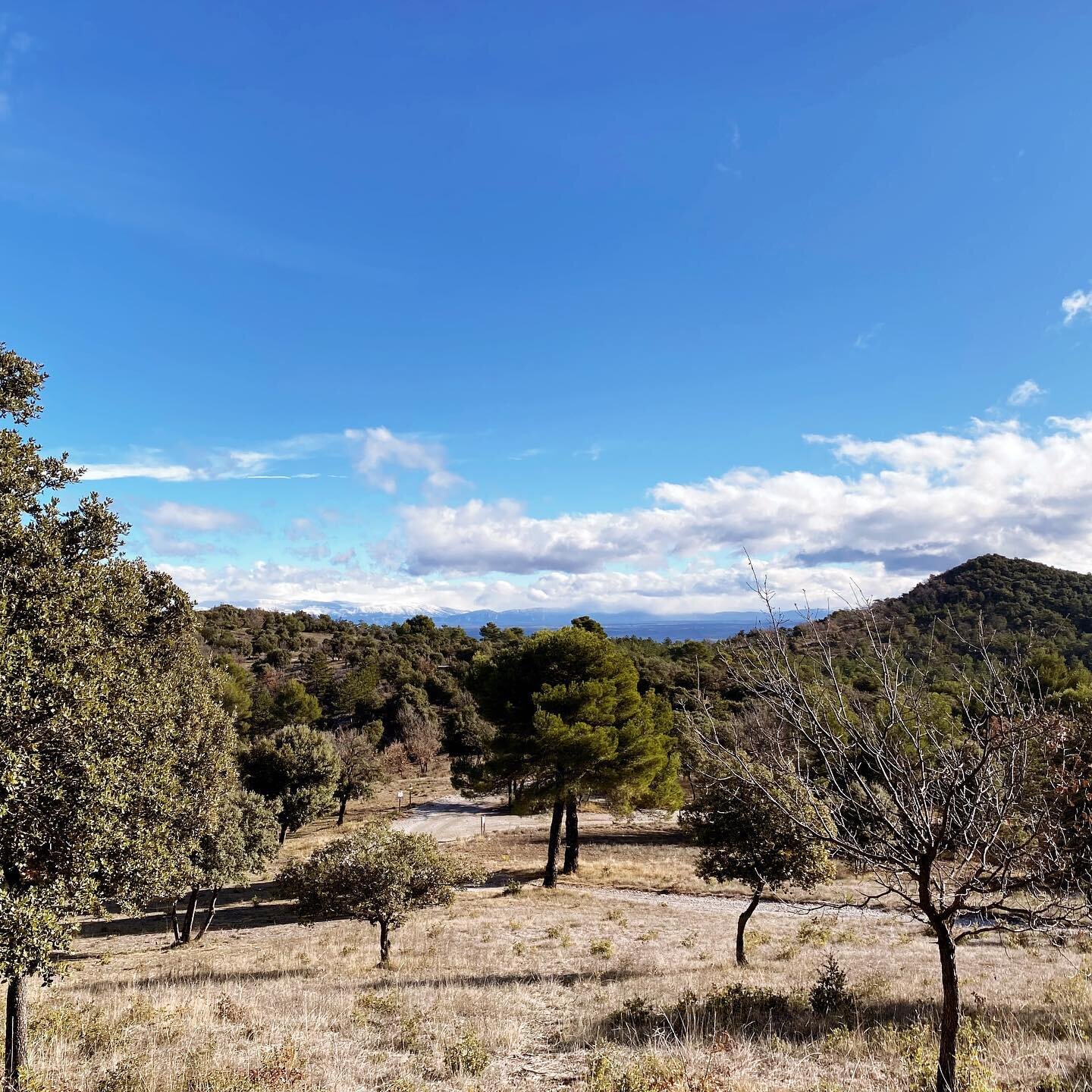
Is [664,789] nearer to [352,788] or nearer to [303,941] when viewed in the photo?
[303,941]

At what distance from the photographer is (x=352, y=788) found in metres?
43.9

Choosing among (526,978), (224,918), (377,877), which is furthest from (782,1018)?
(224,918)

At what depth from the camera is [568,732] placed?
26.2 metres

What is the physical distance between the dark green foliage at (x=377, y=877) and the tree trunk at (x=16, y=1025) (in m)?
7.67

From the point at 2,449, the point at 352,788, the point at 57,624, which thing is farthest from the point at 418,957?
the point at 352,788

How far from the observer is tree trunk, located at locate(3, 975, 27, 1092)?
26.8ft

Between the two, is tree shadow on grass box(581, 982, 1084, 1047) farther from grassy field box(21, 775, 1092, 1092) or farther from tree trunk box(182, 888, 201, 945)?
tree trunk box(182, 888, 201, 945)

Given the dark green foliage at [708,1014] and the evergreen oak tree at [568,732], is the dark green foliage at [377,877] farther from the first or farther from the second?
the evergreen oak tree at [568,732]

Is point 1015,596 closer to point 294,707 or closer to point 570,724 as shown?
point 570,724

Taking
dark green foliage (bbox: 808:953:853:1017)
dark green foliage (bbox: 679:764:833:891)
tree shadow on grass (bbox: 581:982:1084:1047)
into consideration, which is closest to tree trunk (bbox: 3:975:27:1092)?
tree shadow on grass (bbox: 581:982:1084:1047)

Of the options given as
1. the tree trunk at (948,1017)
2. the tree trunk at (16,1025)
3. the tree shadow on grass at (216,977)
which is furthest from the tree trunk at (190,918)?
the tree trunk at (948,1017)

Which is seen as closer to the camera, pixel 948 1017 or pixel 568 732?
pixel 948 1017

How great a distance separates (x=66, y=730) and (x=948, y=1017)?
400 inches

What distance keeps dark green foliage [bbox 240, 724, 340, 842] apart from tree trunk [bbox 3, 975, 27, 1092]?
85.1 ft
